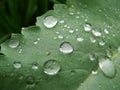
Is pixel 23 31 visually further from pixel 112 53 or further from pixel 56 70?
pixel 112 53

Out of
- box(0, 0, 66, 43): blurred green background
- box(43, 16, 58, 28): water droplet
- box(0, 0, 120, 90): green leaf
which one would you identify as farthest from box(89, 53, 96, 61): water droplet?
box(0, 0, 66, 43): blurred green background

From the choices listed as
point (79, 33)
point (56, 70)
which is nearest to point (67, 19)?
point (79, 33)

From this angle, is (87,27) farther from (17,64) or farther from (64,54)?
(17,64)

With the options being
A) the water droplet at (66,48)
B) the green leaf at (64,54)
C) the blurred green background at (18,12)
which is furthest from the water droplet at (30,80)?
the blurred green background at (18,12)

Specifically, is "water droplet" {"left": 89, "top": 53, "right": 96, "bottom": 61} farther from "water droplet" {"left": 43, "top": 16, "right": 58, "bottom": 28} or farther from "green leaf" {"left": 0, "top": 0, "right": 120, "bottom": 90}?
"water droplet" {"left": 43, "top": 16, "right": 58, "bottom": 28}

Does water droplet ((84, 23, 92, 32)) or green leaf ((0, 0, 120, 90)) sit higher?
water droplet ((84, 23, 92, 32))

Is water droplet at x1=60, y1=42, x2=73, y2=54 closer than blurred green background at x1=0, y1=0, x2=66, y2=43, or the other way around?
water droplet at x1=60, y1=42, x2=73, y2=54

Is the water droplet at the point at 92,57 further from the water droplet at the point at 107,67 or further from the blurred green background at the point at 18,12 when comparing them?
the blurred green background at the point at 18,12
